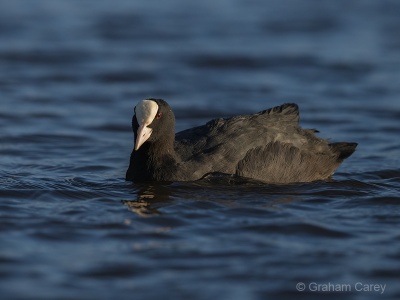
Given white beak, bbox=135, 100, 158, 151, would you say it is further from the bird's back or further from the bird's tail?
the bird's tail

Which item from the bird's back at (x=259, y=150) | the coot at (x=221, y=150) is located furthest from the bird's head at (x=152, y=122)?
the bird's back at (x=259, y=150)

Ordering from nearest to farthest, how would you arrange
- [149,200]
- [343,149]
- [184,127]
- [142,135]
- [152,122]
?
[149,200]
[142,135]
[152,122]
[343,149]
[184,127]

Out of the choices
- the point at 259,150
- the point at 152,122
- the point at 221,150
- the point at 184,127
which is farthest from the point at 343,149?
the point at 184,127

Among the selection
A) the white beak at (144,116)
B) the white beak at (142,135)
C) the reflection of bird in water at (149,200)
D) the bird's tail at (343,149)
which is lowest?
the reflection of bird in water at (149,200)

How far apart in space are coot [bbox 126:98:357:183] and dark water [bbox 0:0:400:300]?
160mm

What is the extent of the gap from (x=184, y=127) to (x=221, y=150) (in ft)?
11.4

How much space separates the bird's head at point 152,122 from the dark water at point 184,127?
1.68 ft

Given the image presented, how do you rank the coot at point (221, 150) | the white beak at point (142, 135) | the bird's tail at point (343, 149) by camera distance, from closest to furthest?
the white beak at point (142, 135), the coot at point (221, 150), the bird's tail at point (343, 149)

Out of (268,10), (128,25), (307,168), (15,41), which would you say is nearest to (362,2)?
(268,10)

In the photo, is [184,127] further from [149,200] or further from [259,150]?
[149,200]

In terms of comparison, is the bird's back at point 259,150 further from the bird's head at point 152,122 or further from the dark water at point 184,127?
the bird's head at point 152,122

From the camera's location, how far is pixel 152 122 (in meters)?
8.87

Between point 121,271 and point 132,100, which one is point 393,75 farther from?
point 121,271

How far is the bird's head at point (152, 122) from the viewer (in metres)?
8.76
